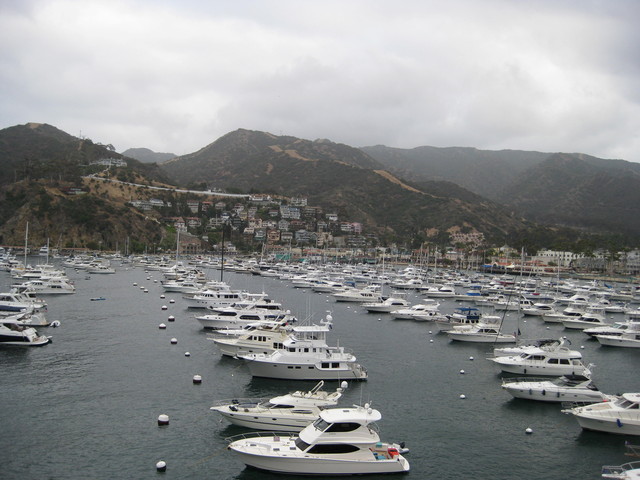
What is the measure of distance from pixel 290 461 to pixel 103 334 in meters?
36.1

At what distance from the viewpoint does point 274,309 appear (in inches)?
2472

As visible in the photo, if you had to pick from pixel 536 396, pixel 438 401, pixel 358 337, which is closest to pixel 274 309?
pixel 358 337

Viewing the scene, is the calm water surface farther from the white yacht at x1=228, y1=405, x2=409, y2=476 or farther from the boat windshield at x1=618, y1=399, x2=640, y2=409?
the boat windshield at x1=618, y1=399, x2=640, y2=409

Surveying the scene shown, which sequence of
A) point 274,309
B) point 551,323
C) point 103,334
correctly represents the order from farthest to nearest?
1. point 551,323
2. point 274,309
3. point 103,334

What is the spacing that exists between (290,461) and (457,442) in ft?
35.0

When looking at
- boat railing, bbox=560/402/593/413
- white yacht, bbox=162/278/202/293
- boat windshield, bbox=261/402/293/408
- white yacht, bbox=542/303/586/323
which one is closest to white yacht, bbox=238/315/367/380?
boat windshield, bbox=261/402/293/408

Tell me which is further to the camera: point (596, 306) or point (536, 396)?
point (596, 306)

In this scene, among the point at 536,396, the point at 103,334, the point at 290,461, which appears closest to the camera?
the point at 290,461

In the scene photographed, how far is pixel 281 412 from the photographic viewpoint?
28797 mm

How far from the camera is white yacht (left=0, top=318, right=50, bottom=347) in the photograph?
45.7 metres

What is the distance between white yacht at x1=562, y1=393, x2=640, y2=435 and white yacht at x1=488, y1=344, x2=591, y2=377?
10377mm

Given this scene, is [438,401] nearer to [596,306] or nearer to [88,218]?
[596,306]

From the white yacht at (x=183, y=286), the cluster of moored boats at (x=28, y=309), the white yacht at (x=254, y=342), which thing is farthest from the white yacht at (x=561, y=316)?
the cluster of moored boats at (x=28, y=309)

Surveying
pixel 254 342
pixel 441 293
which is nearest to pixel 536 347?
pixel 254 342
